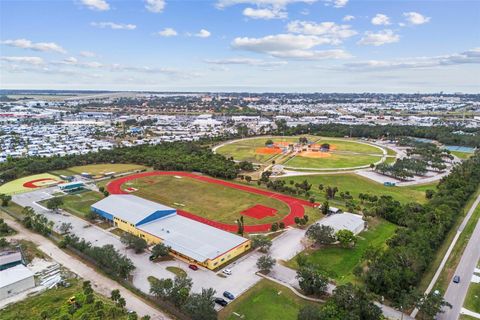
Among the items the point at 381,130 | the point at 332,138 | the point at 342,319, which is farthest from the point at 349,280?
the point at 381,130

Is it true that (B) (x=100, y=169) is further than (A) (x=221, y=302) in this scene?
Yes

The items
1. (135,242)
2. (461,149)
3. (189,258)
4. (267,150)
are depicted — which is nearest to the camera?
(189,258)

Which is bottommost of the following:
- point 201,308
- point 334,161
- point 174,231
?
point 334,161

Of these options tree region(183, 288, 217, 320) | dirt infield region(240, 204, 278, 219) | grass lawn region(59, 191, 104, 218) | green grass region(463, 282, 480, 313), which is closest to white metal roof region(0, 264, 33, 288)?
grass lawn region(59, 191, 104, 218)

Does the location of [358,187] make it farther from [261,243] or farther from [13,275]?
[13,275]

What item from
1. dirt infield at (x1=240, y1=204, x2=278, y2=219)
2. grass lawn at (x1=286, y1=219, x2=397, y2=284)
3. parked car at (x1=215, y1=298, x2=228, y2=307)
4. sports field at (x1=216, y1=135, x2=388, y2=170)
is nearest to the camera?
parked car at (x1=215, y1=298, x2=228, y2=307)

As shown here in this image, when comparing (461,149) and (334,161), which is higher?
(461,149)

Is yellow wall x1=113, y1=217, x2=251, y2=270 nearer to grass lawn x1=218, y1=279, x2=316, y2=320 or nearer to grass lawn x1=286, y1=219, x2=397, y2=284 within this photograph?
grass lawn x1=218, y1=279, x2=316, y2=320

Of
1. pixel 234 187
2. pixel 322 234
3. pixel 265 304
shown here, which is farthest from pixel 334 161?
pixel 265 304
